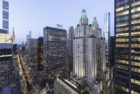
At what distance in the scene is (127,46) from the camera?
44375 mm

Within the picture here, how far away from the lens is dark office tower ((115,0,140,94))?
40.9 m

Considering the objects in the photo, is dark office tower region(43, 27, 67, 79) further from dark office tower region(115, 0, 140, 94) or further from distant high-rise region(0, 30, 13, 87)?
dark office tower region(115, 0, 140, 94)

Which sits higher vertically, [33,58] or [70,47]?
[70,47]

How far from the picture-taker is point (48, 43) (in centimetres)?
10900

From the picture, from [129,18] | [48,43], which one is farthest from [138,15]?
[48,43]

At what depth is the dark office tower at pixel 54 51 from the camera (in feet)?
350

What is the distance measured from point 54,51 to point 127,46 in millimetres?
86908

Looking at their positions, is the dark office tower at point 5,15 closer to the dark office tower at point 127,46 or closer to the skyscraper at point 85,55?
the skyscraper at point 85,55

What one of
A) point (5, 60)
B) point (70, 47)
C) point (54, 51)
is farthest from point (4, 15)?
point (70, 47)

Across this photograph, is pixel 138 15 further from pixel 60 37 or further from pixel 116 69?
pixel 60 37

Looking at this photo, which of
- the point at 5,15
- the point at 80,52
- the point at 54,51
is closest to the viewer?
the point at 5,15

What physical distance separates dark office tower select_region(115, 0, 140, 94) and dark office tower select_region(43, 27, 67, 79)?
80.0m

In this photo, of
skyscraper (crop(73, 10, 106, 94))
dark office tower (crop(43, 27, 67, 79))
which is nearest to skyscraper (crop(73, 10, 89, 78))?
skyscraper (crop(73, 10, 106, 94))

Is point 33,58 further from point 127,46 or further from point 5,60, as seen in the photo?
point 127,46
